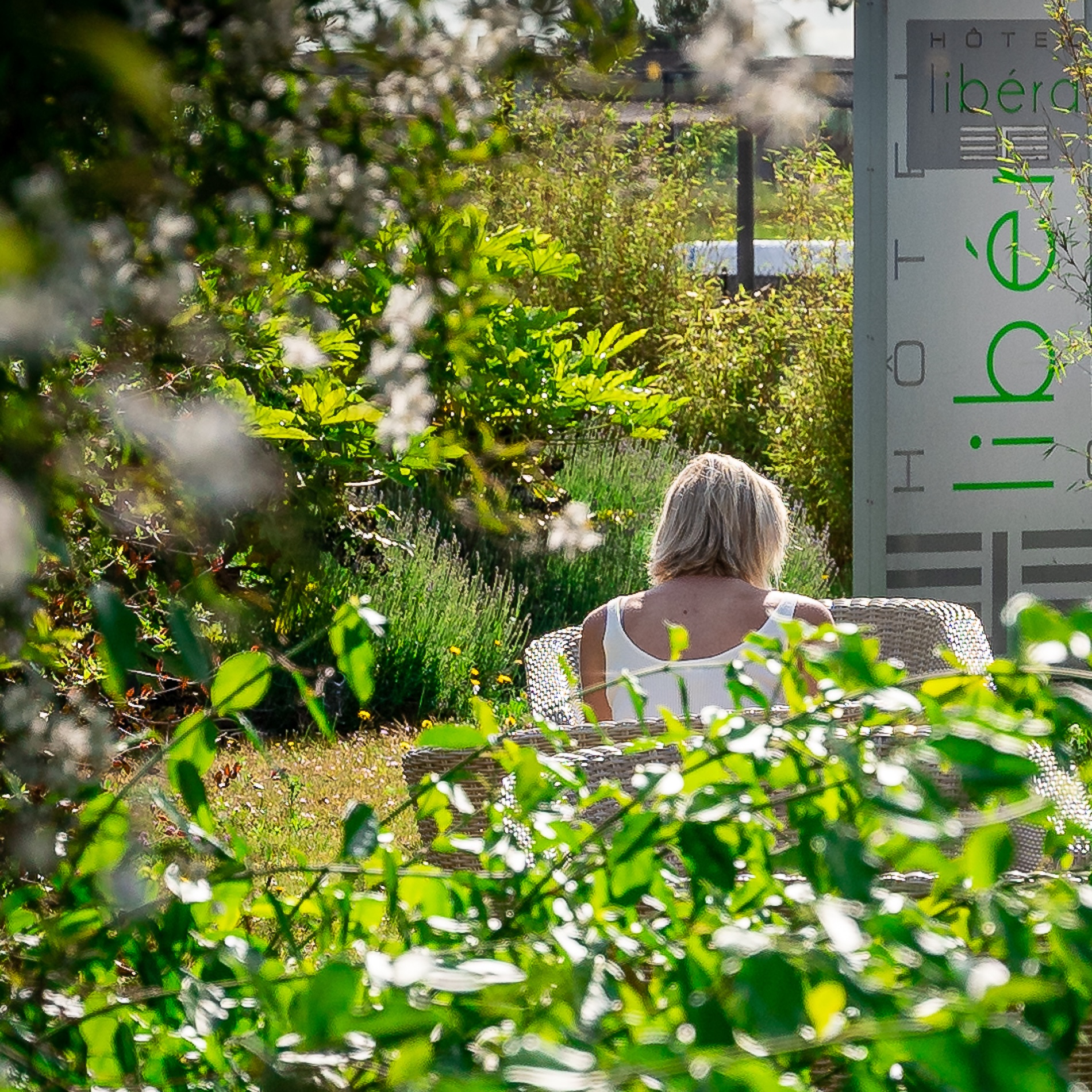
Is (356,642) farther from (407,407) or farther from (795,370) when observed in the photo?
(795,370)

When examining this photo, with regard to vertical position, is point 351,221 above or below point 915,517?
above

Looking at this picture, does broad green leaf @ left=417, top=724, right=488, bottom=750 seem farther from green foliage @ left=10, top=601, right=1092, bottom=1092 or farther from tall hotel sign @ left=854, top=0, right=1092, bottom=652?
tall hotel sign @ left=854, top=0, right=1092, bottom=652

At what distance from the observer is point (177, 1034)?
0.87 m

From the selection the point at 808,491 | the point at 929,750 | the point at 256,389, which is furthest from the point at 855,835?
the point at 808,491

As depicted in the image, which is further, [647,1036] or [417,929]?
[417,929]

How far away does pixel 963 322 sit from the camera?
5.16 metres

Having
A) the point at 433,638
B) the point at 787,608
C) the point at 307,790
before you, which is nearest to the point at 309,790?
the point at 307,790

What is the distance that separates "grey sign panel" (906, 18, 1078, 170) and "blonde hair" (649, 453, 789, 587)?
2.41m

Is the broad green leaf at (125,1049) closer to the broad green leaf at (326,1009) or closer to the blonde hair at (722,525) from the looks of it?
the broad green leaf at (326,1009)

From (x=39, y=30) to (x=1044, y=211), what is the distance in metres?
5.08

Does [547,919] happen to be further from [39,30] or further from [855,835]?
[39,30]

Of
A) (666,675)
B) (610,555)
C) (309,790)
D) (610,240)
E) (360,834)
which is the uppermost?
(610,240)

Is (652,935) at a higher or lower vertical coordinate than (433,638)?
higher

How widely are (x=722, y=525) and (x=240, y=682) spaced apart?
235 cm
